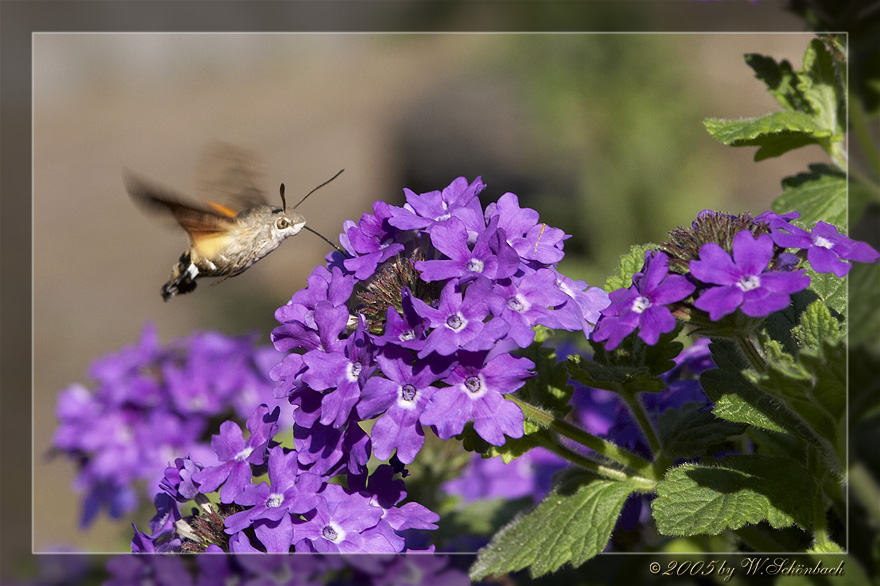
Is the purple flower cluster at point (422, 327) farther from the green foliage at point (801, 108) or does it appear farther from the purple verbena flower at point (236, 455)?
the green foliage at point (801, 108)

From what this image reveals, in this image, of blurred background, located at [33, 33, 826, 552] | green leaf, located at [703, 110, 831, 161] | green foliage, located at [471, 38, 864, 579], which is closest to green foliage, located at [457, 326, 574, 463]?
green foliage, located at [471, 38, 864, 579]

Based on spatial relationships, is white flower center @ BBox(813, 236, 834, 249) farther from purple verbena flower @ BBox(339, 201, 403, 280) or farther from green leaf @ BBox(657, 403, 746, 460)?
purple verbena flower @ BBox(339, 201, 403, 280)

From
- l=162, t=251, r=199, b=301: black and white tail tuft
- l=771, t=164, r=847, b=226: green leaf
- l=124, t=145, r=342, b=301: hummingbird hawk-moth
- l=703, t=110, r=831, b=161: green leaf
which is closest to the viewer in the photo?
l=703, t=110, r=831, b=161: green leaf

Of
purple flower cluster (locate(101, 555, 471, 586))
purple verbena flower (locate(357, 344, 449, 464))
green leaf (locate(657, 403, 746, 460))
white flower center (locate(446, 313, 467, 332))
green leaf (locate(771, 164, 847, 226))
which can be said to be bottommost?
purple flower cluster (locate(101, 555, 471, 586))

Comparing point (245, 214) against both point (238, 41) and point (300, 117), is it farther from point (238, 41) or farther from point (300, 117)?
point (238, 41)

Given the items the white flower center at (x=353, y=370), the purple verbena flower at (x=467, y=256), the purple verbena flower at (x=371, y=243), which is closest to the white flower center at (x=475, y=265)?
the purple verbena flower at (x=467, y=256)

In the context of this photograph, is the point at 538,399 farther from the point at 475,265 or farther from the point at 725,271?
the point at 725,271

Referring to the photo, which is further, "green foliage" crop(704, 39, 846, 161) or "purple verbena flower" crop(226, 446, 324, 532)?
"green foliage" crop(704, 39, 846, 161)
